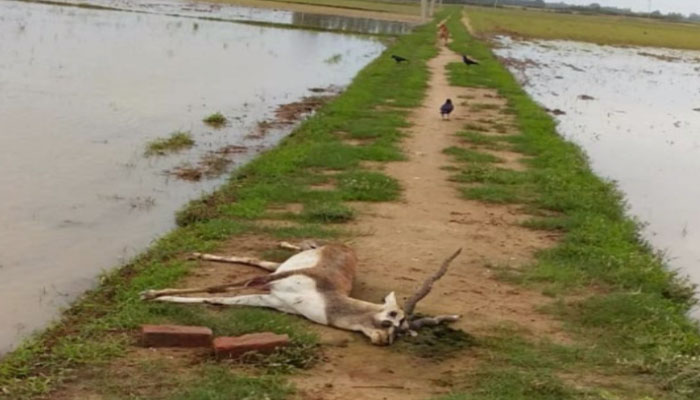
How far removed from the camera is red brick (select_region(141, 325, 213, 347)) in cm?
567

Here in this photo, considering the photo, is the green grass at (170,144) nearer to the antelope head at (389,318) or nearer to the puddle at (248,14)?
the antelope head at (389,318)

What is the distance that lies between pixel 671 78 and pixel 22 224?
92.6ft

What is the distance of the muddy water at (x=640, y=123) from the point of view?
11.3m

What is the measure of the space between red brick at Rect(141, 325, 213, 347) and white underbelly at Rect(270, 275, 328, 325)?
2.65ft

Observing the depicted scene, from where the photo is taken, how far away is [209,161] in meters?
12.1

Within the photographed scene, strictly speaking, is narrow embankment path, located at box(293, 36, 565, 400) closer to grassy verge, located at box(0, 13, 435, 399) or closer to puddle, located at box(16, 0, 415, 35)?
grassy verge, located at box(0, 13, 435, 399)

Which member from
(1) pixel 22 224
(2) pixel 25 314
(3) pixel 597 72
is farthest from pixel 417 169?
(3) pixel 597 72

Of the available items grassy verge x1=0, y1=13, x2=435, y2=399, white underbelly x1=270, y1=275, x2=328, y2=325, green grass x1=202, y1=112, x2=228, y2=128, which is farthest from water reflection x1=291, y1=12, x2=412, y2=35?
white underbelly x1=270, y1=275, x2=328, y2=325

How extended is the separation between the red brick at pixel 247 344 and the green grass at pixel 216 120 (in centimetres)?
933

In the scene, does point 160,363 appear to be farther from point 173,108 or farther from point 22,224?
point 173,108

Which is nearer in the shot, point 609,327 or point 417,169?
point 609,327

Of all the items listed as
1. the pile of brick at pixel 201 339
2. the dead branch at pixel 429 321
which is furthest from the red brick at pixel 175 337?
the dead branch at pixel 429 321

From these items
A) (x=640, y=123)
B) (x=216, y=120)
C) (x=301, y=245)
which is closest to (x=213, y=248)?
(x=301, y=245)

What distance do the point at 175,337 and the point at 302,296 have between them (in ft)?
3.44
